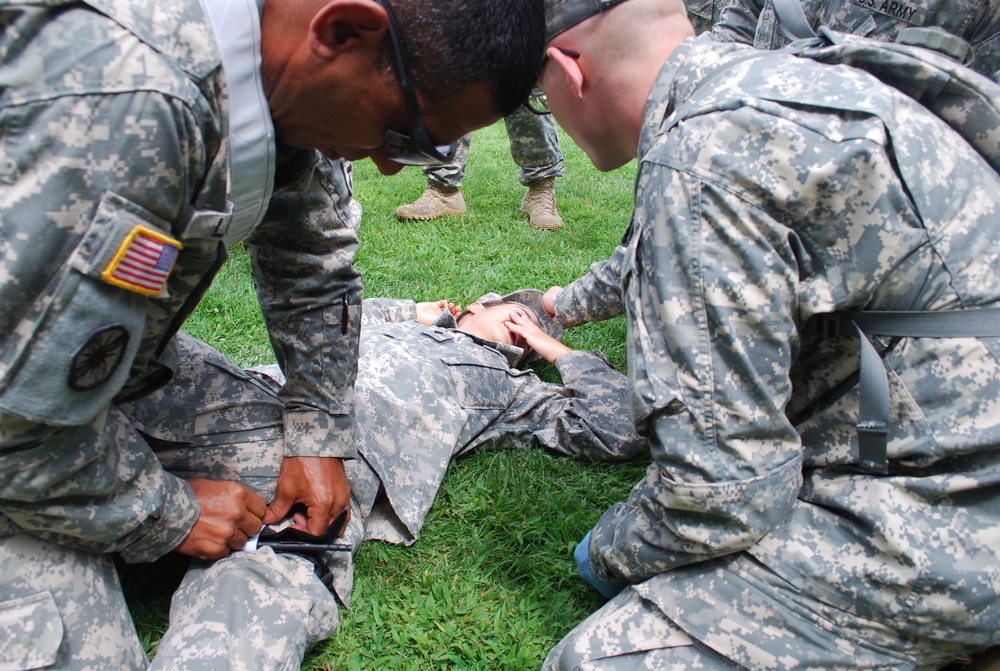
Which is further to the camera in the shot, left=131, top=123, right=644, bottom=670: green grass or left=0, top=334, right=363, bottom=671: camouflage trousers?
left=131, top=123, right=644, bottom=670: green grass

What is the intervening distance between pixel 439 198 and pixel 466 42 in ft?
13.4

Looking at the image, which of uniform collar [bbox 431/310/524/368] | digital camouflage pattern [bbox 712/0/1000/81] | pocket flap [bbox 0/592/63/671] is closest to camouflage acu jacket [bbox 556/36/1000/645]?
digital camouflage pattern [bbox 712/0/1000/81]

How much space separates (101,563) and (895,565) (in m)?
1.76

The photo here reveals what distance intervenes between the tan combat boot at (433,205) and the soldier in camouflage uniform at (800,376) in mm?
3634

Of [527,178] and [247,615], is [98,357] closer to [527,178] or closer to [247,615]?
[247,615]

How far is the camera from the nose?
1.61m

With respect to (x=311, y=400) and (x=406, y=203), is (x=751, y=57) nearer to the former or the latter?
(x=311, y=400)

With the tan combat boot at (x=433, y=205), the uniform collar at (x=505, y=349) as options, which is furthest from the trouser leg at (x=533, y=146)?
the uniform collar at (x=505, y=349)

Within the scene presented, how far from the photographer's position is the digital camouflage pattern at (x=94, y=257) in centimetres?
119

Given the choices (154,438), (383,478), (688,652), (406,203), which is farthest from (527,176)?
(688,652)

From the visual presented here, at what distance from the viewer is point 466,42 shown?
139cm

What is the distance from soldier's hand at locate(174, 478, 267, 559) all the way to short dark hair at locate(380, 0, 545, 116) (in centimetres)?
119

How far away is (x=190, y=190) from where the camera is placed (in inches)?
54.4

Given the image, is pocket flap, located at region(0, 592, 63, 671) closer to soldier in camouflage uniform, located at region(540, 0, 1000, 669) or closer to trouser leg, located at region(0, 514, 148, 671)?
trouser leg, located at region(0, 514, 148, 671)
